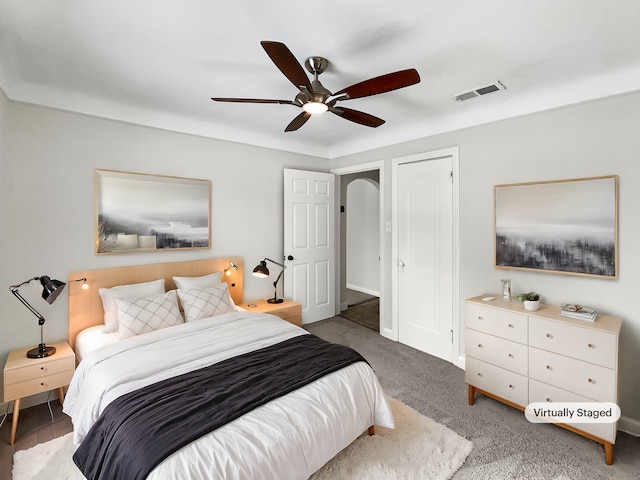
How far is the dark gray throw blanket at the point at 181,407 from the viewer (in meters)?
1.35

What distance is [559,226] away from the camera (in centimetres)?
252

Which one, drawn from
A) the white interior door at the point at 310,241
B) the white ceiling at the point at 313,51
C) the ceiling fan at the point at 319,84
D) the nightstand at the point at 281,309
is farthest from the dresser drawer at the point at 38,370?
the white interior door at the point at 310,241

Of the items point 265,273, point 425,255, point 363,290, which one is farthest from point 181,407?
point 363,290

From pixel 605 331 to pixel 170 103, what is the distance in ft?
12.5

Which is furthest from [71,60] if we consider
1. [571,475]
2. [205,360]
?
[571,475]

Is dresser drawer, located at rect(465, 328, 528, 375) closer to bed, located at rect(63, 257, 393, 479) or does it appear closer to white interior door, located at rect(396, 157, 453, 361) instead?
white interior door, located at rect(396, 157, 453, 361)

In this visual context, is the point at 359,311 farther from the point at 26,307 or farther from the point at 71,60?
the point at 71,60

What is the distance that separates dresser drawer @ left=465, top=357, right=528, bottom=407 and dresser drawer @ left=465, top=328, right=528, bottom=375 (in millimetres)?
44

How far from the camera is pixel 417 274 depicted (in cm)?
363

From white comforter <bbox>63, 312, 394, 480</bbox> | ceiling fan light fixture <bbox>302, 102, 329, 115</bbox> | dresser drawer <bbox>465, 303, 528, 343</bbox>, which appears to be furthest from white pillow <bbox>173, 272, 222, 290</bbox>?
dresser drawer <bbox>465, 303, 528, 343</bbox>

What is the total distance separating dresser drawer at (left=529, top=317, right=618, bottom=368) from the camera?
6.41 ft

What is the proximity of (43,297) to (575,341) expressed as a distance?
3.67 metres

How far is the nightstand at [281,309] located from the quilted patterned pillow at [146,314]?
936mm

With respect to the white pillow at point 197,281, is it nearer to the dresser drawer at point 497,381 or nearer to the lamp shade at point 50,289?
the lamp shade at point 50,289
